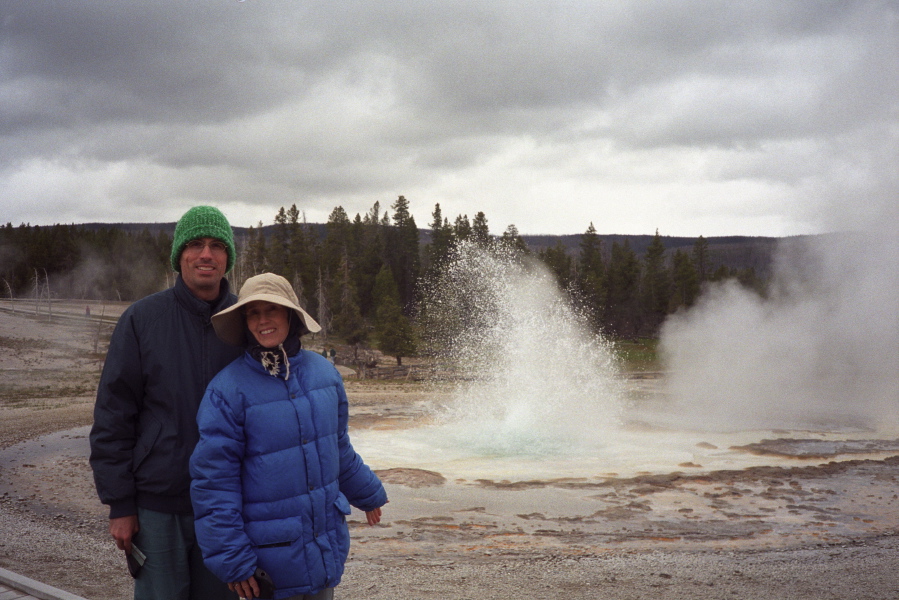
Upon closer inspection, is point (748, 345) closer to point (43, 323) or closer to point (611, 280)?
point (611, 280)

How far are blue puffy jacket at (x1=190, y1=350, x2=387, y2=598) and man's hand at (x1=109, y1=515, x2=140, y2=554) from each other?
31 cm

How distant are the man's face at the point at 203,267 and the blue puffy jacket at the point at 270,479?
34cm

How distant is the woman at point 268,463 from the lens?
7.70 ft

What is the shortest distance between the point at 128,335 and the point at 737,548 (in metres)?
6.77

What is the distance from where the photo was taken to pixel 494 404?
1559 centimetres

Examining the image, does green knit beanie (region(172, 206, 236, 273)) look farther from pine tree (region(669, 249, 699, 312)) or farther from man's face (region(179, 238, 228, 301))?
pine tree (region(669, 249, 699, 312))

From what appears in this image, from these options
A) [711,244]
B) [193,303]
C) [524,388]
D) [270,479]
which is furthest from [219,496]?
[711,244]

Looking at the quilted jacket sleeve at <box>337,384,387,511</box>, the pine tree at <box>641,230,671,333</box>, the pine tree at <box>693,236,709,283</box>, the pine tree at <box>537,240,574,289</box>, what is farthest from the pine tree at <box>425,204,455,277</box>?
the quilted jacket sleeve at <box>337,384,387,511</box>

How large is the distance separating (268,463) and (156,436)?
0.42 meters

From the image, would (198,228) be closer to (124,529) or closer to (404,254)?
(124,529)

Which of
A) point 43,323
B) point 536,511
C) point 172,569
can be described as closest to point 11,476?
point 536,511

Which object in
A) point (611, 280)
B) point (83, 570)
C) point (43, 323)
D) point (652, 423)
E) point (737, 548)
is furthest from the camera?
point (611, 280)

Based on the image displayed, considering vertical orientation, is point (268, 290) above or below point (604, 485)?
above

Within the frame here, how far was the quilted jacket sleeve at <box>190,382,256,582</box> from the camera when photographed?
7.64 feet
